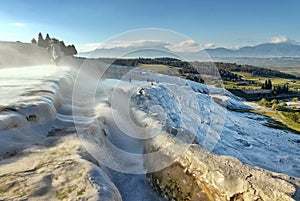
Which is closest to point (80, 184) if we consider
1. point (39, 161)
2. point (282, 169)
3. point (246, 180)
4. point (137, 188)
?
point (39, 161)

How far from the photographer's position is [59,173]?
9.87 meters

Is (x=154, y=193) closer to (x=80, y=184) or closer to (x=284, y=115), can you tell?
(x=80, y=184)

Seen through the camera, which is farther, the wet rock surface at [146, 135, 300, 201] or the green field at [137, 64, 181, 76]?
the green field at [137, 64, 181, 76]

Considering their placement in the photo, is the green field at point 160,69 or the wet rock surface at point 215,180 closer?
the wet rock surface at point 215,180

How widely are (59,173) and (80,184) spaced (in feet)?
3.99

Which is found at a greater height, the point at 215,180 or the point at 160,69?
the point at 160,69

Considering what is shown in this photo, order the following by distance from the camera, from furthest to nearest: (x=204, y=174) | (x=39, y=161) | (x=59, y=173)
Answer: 1. (x=204, y=174)
2. (x=39, y=161)
3. (x=59, y=173)

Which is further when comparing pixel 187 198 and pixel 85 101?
pixel 85 101

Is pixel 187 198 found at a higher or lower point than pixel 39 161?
lower

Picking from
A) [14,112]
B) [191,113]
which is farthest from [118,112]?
[191,113]

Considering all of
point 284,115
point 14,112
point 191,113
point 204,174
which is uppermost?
point 14,112

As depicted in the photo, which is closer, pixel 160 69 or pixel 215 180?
pixel 215 180

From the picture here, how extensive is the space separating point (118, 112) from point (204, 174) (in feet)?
39.1

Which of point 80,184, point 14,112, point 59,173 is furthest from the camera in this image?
point 14,112
